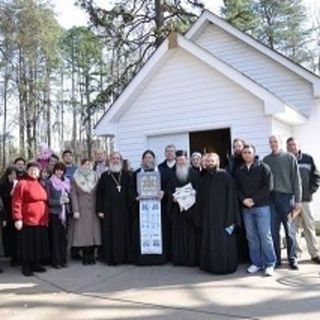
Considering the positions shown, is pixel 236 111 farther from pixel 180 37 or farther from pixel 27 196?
pixel 27 196

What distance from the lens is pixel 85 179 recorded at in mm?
9195

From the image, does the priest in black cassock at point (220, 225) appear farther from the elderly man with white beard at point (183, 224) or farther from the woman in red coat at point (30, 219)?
the woman in red coat at point (30, 219)

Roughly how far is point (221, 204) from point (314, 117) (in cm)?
660

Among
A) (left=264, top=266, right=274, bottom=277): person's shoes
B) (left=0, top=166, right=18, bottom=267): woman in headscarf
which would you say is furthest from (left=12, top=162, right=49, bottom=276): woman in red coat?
(left=264, top=266, right=274, bottom=277): person's shoes

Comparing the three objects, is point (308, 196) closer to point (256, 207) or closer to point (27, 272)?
point (256, 207)

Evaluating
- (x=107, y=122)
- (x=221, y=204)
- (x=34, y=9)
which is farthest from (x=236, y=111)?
(x=34, y=9)

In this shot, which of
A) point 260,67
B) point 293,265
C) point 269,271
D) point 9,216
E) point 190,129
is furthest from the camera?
point 260,67

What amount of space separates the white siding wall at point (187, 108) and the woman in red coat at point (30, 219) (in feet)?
15.5

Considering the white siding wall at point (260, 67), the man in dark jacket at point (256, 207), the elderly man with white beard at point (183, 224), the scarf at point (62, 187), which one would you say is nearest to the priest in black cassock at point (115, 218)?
the scarf at point (62, 187)

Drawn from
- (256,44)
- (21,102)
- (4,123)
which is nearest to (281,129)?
(256,44)

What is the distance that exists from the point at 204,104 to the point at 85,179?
413 centimetres

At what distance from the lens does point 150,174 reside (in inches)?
348

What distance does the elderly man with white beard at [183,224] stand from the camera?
8.62 metres

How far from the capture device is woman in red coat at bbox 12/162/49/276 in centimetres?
833
